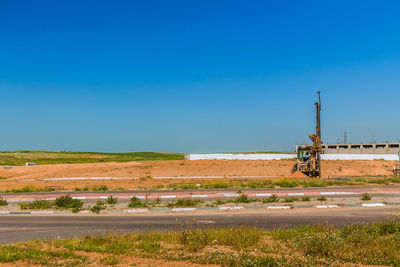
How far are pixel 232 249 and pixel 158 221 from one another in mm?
5557

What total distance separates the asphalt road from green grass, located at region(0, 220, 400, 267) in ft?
5.54

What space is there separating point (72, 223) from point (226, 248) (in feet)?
23.9

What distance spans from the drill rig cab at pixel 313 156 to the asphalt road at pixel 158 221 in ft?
49.3

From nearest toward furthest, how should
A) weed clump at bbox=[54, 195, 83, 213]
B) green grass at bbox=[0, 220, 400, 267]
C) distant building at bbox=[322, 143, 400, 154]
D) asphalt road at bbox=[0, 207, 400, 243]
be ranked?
green grass at bbox=[0, 220, 400, 267] → asphalt road at bbox=[0, 207, 400, 243] → weed clump at bbox=[54, 195, 83, 213] → distant building at bbox=[322, 143, 400, 154]

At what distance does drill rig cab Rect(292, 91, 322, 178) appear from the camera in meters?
30.1

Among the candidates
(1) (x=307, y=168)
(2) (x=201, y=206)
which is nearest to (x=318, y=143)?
(1) (x=307, y=168)

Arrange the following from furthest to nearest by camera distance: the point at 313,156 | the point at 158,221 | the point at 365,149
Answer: the point at 365,149 → the point at 313,156 → the point at 158,221

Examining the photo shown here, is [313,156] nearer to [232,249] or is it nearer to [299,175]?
[299,175]

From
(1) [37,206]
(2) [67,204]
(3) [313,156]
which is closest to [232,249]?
(2) [67,204]

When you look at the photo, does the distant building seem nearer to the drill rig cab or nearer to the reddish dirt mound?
the drill rig cab

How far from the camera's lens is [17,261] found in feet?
24.1

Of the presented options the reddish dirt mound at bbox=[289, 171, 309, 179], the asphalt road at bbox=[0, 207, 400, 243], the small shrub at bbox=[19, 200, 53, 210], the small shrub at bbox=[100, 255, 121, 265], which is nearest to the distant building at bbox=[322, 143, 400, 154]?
the reddish dirt mound at bbox=[289, 171, 309, 179]

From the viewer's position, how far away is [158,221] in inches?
519

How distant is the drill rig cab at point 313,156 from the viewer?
30055 millimetres
